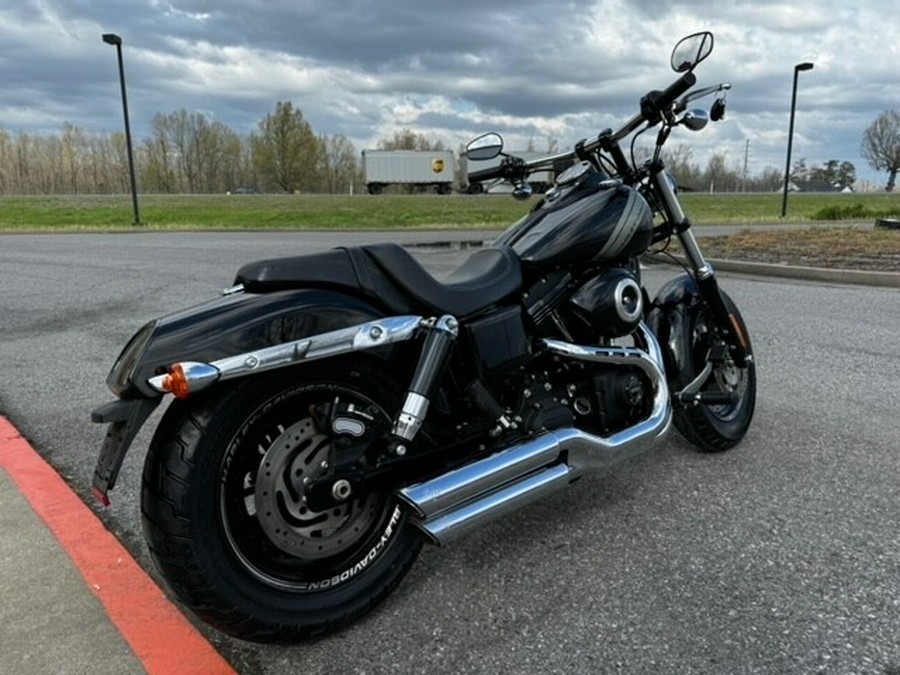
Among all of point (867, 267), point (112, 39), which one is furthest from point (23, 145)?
point (867, 267)

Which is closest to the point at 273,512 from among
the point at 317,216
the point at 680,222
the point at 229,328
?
the point at 229,328

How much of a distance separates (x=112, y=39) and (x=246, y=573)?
22293mm

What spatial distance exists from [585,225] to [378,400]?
1.09m

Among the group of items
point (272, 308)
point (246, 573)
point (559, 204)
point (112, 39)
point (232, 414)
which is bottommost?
point (246, 573)

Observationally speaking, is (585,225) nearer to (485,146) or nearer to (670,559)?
(485,146)

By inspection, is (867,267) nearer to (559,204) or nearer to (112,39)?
(559,204)

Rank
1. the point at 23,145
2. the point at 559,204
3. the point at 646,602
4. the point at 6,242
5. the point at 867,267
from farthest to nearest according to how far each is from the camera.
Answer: the point at 23,145
the point at 6,242
the point at 867,267
the point at 559,204
the point at 646,602

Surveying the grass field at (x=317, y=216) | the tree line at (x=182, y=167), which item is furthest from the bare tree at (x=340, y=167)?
the grass field at (x=317, y=216)

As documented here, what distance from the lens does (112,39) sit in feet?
65.5

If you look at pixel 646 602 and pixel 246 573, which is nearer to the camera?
pixel 246 573

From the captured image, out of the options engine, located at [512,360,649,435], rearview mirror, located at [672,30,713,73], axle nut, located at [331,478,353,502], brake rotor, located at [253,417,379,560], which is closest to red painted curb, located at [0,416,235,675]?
brake rotor, located at [253,417,379,560]

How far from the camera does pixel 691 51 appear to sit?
9.70 ft

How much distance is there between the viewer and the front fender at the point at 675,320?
3.24 meters

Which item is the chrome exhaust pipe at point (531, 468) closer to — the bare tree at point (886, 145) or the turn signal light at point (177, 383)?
the turn signal light at point (177, 383)
